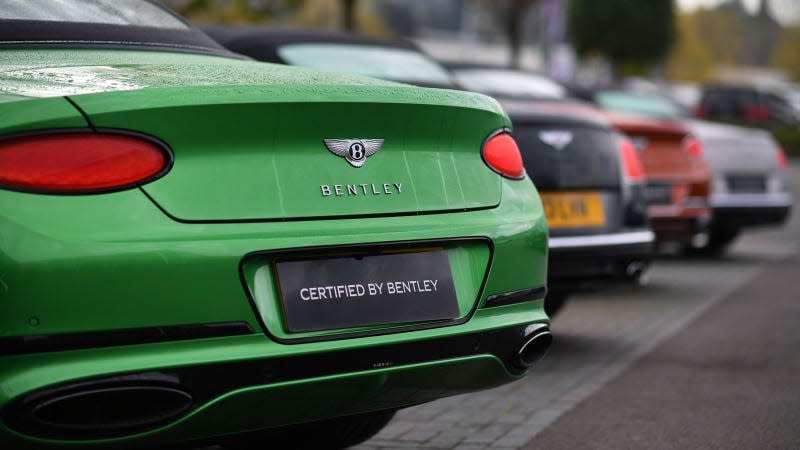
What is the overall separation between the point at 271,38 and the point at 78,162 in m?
4.80

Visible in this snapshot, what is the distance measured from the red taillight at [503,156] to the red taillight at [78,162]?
1096 millimetres

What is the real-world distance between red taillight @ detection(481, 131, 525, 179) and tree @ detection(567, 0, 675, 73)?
41.5m

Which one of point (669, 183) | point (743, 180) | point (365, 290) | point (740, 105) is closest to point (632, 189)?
point (669, 183)

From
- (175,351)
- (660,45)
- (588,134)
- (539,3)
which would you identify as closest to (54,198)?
(175,351)

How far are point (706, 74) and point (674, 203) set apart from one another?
92652mm

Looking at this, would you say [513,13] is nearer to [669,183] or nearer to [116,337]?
[669,183]

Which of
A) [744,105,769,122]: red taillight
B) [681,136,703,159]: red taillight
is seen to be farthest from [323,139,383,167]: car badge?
[744,105,769,122]: red taillight

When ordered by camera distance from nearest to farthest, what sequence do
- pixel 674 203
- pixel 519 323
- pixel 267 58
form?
pixel 519 323
pixel 267 58
pixel 674 203

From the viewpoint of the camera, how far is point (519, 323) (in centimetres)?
362

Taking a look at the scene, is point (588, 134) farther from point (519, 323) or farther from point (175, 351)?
point (175, 351)

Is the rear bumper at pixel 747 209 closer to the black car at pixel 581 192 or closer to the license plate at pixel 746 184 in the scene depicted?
the license plate at pixel 746 184

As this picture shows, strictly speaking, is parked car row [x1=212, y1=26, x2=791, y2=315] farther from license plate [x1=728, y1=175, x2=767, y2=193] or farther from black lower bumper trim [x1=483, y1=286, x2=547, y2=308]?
black lower bumper trim [x1=483, y1=286, x2=547, y2=308]

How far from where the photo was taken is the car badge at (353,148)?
3.30 m

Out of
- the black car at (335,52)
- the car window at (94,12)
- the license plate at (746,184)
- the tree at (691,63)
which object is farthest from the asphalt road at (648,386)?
the tree at (691,63)
